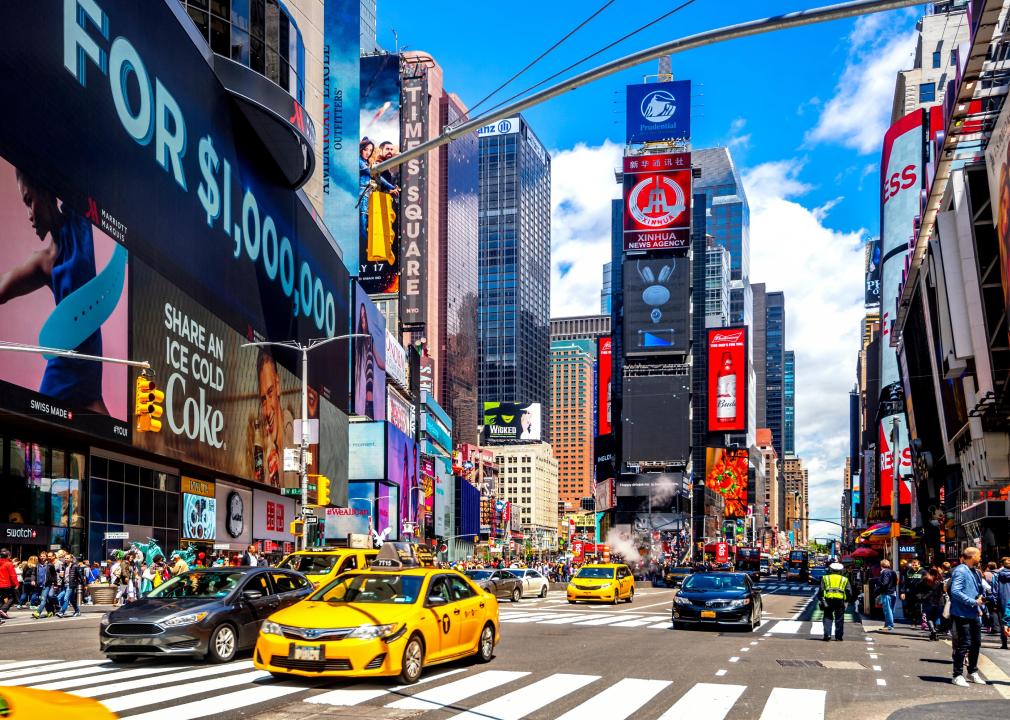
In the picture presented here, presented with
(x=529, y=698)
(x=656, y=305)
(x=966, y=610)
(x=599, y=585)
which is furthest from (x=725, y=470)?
(x=529, y=698)

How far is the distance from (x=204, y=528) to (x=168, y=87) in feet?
66.9

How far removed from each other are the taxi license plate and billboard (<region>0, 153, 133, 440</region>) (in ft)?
68.2

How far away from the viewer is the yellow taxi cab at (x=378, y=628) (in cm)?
1193

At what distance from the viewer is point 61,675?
13.3 meters

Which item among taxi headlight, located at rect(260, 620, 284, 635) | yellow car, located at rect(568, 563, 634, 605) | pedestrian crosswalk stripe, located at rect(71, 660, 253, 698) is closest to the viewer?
pedestrian crosswalk stripe, located at rect(71, 660, 253, 698)

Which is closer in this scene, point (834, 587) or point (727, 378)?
point (834, 587)

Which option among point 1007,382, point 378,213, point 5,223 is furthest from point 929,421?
point 378,213

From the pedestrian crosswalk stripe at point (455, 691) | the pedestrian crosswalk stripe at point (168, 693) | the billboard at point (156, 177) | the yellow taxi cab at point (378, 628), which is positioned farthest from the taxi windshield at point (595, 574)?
the pedestrian crosswalk stripe at point (168, 693)

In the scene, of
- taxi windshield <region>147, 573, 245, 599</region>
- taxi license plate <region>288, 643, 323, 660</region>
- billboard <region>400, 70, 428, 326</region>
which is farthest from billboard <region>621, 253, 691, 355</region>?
taxi license plate <region>288, 643, 323, 660</region>

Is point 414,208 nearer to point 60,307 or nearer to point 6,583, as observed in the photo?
point 60,307

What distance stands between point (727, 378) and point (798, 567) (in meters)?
73.6

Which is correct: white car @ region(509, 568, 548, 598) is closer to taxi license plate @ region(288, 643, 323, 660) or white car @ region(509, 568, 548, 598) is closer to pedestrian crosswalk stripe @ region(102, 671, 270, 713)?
pedestrian crosswalk stripe @ region(102, 671, 270, 713)

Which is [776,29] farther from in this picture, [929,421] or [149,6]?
[929,421]

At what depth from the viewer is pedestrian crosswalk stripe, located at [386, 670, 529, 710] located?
36.0 feet
